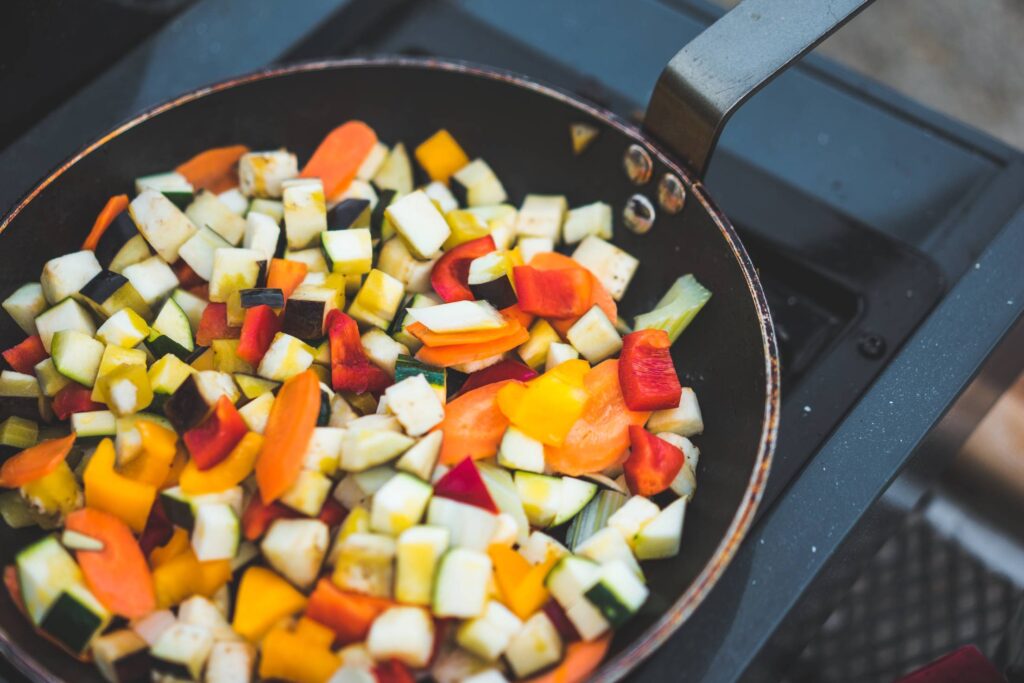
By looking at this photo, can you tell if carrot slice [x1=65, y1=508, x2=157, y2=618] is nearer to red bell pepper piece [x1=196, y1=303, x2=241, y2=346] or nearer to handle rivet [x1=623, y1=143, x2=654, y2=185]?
red bell pepper piece [x1=196, y1=303, x2=241, y2=346]

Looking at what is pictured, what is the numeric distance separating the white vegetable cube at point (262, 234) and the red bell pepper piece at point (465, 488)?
0.49 meters

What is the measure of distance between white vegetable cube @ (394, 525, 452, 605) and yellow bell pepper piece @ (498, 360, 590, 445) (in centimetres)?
24

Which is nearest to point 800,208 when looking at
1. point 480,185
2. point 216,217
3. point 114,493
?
point 480,185

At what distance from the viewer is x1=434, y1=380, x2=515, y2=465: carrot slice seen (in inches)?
51.9

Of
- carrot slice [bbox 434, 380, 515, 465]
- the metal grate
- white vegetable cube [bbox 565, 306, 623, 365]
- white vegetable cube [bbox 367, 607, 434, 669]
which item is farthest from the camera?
the metal grate

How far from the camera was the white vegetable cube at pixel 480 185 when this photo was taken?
167 centimetres

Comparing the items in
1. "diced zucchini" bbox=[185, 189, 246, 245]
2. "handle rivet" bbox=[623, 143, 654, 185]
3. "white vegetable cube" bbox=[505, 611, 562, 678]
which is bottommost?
"white vegetable cube" bbox=[505, 611, 562, 678]

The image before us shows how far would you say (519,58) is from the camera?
1934 millimetres

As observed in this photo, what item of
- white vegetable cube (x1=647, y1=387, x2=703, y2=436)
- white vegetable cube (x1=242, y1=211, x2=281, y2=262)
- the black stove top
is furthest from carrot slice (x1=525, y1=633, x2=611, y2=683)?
white vegetable cube (x1=242, y1=211, x2=281, y2=262)

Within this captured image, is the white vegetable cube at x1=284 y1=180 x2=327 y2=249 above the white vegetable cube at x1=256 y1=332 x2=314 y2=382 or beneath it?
above

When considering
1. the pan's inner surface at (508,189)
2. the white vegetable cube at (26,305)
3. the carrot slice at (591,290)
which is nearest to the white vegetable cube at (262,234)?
the pan's inner surface at (508,189)

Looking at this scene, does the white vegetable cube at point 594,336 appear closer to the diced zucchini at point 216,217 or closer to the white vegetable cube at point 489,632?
the white vegetable cube at point 489,632

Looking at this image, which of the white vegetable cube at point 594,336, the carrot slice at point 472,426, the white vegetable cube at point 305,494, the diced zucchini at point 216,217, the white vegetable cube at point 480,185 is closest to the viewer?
the white vegetable cube at point 305,494

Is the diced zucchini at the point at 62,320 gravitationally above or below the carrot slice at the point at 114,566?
above
